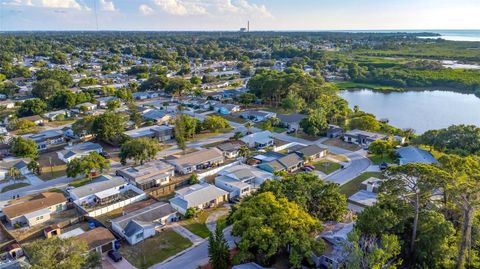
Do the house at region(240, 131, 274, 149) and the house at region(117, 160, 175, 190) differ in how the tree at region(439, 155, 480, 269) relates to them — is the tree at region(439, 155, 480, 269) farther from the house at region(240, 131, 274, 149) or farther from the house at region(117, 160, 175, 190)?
the house at region(240, 131, 274, 149)

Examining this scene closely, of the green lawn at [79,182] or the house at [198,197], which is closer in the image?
the house at [198,197]

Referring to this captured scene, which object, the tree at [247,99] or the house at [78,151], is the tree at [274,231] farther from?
the tree at [247,99]

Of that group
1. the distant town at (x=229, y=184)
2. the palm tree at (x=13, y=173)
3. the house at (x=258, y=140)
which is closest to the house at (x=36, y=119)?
the distant town at (x=229, y=184)

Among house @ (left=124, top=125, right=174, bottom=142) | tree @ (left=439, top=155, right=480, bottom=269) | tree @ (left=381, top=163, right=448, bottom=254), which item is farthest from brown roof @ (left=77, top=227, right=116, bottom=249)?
house @ (left=124, top=125, right=174, bottom=142)

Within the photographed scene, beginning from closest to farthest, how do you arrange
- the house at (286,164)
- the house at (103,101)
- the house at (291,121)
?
the house at (286,164)
the house at (291,121)
the house at (103,101)

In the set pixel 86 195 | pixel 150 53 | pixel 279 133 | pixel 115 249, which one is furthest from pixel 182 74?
pixel 115 249

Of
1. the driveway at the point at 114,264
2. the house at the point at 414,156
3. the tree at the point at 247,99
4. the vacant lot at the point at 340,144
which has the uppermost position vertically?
the tree at the point at 247,99

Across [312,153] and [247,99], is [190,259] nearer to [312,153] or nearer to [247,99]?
[312,153]

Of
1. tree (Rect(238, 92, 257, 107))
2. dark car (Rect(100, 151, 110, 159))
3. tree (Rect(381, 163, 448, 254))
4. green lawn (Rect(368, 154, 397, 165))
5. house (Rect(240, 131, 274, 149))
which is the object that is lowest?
dark car (Rect(100, 151, 110, 159))
